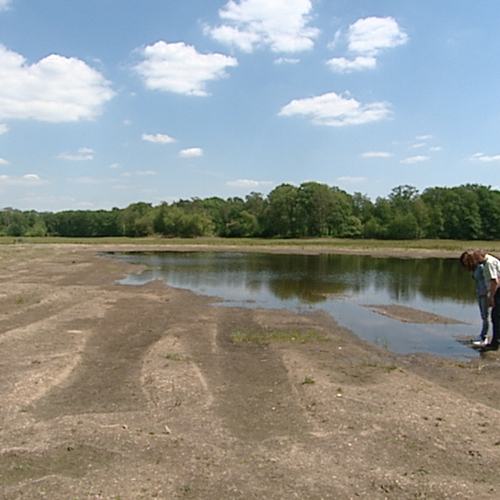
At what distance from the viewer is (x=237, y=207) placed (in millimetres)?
155625

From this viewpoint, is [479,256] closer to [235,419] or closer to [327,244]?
[235,419]

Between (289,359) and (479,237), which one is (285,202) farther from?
(289,359)

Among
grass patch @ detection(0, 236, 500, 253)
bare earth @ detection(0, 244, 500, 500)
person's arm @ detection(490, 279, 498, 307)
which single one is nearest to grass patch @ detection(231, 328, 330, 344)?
bare earth @ detection(0, 244, 500, 500)

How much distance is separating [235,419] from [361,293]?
864 inches

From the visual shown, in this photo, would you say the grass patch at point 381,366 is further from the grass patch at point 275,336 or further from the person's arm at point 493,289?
the person's arm at point 493,289

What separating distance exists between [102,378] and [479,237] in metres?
116

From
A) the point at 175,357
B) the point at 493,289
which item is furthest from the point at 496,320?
the point at 175,357

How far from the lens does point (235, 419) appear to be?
762 cm

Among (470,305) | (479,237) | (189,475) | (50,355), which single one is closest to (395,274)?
(470,305)

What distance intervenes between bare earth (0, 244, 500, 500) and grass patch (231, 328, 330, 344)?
398 millimetres

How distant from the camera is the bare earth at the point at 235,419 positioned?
5562 mm

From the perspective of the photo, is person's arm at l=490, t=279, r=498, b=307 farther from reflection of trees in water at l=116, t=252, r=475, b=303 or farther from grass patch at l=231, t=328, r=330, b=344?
reflection of trees in water at l=116, t=252, r=475, b=303

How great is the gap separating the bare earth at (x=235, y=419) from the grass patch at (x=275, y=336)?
1.31ft

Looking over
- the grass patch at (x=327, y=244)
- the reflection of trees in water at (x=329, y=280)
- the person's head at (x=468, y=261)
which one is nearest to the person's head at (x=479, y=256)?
the person's head at (x=468, y=261)
